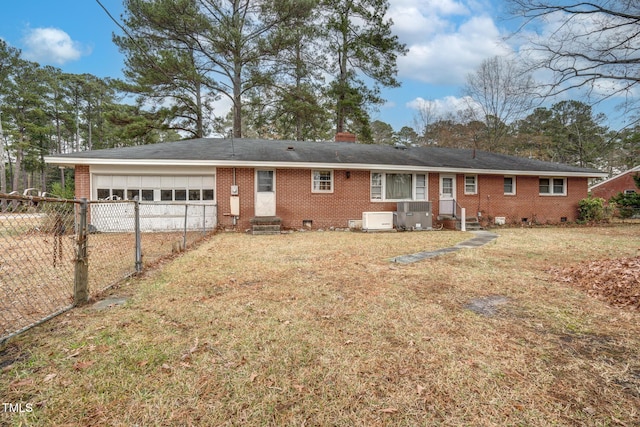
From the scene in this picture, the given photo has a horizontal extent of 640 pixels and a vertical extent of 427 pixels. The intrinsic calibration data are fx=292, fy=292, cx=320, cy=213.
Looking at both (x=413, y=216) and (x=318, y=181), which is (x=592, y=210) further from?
(x=318, y=181)

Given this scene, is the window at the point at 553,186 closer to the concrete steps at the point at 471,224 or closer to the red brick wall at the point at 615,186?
the concrete steps at the point at 471,224

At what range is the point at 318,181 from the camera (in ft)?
41.6

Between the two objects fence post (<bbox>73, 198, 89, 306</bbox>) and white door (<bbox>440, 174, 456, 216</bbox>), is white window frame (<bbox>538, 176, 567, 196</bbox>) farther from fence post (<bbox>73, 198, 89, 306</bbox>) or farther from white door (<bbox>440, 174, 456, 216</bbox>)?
fence post (<bbox>73, 198, 89, 306</bbox>)

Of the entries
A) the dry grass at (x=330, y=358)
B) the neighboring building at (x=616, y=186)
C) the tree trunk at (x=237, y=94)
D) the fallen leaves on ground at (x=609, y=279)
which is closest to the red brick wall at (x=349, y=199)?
the dry grass at (x=330, y=358)

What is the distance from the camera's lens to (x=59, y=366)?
2.38 m

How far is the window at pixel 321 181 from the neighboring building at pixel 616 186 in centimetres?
2759

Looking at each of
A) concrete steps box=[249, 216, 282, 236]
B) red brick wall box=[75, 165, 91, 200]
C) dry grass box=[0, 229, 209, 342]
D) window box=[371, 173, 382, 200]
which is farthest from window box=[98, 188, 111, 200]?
window box=[371, 173, 382, 200]

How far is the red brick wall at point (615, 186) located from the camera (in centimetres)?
2475

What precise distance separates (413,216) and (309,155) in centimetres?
527

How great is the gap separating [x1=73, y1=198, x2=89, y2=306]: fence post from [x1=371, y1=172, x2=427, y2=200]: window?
36.1 ft

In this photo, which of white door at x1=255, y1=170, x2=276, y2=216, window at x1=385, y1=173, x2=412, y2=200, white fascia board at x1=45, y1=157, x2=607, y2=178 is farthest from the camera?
window at x1=385, y1=173, x2=412, y2=200

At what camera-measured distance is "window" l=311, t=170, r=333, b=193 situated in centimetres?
1260

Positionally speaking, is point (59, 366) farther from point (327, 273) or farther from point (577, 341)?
point (577, 341)

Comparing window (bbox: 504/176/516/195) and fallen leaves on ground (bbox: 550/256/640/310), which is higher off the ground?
window (bbox: 504/176/516/195)
